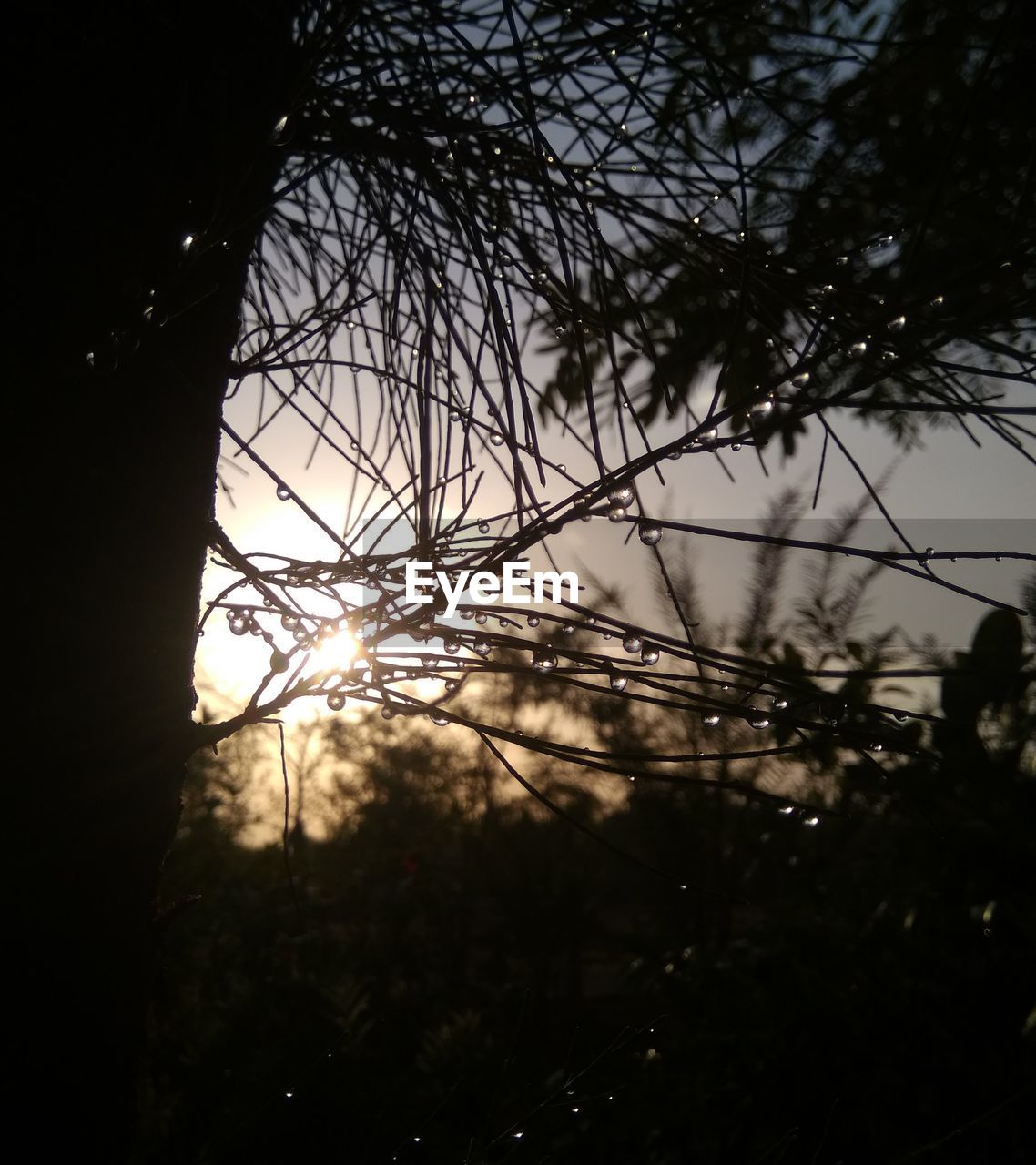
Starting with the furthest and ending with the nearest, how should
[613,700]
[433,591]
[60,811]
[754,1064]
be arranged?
[613,700]
[754,1064]
[433,591]
[60,811]

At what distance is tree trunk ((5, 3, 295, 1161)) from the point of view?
94 cm

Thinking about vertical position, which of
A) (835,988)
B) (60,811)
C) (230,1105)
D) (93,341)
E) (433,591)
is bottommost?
(230,1105)

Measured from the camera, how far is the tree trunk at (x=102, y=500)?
938 millimetres

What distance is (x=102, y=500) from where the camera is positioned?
1.02 meters

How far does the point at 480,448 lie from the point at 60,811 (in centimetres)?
93

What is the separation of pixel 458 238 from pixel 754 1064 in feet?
9.70

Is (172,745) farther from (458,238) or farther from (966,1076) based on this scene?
(966,1076)

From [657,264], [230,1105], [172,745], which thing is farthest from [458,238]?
[230,1105]

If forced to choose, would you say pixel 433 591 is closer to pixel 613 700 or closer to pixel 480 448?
pixel 480 448

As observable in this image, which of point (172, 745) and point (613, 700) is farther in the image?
point (613, 700)

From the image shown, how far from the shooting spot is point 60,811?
951 millimetres

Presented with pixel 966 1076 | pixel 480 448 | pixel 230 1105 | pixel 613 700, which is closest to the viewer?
pixel 480 448

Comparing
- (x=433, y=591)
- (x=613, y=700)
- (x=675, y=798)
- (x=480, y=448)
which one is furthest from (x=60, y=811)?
(x=675, y=798)

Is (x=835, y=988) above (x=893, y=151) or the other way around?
the other way around
